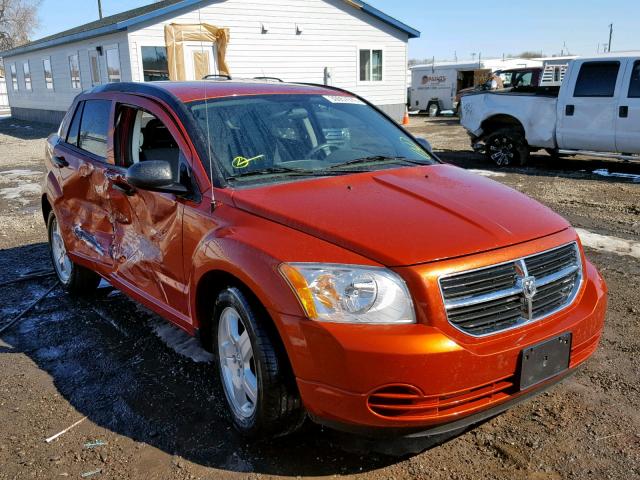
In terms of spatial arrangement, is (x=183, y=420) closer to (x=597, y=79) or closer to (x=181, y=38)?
(x=597, y=79)

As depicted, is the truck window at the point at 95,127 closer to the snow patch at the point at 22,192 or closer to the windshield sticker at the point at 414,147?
the windshield sticker at the point at 414,147

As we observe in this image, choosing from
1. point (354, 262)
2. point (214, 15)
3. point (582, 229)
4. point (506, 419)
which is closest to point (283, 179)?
point (354, 262)

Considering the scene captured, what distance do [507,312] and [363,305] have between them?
660mm

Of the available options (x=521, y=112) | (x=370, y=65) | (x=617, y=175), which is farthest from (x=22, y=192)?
(x=370, y=65)

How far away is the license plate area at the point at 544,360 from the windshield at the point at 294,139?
1483 mm

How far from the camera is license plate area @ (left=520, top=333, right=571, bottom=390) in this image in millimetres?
2572

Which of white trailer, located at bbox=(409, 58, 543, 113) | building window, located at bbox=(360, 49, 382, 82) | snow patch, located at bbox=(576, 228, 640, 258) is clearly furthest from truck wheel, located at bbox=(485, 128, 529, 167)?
white trailer, located at bbox=(409, 58, 543, 113)

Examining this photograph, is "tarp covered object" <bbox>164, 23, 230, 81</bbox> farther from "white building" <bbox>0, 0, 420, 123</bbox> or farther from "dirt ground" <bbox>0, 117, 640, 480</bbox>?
"dirt ground" <bbox>0, 117, 640, 480</bbox>

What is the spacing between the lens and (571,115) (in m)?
10.9

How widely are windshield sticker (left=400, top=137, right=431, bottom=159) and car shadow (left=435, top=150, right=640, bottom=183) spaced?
23.1 feet

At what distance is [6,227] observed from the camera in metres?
8.12

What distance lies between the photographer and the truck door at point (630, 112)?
1010cm

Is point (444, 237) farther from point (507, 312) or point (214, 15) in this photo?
point (214, 15)

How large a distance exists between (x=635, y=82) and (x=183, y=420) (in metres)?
10.00
